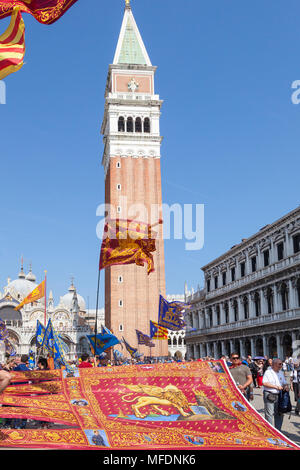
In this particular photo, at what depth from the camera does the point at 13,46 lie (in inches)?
425

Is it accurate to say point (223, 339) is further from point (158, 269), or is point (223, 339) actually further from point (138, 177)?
point (138, 177)

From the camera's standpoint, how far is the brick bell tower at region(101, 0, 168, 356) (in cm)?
5862

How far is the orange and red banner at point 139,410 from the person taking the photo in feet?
25.0

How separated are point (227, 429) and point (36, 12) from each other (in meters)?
9.21

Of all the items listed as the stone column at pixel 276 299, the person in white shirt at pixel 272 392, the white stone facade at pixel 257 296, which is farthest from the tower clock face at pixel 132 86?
the person in white shirt at pixel 272 392

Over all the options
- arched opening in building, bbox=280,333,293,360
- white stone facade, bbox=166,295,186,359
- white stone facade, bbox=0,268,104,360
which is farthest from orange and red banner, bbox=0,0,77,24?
white stone facade, bbox=166,295,186,359

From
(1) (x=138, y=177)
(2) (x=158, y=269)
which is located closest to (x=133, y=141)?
(1) (x=138, y=177)

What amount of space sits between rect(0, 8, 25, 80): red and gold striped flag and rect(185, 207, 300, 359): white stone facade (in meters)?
26.0

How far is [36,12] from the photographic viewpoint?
10.9 metres

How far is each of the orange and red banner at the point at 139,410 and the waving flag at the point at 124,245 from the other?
9.29 m

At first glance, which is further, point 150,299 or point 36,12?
point 150,299

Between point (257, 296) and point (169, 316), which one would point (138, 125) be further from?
point (169, 316)

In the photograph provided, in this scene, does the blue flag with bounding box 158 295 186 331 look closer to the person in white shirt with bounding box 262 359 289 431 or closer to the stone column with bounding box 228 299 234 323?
the stone column with bounding box 228 299 234 323

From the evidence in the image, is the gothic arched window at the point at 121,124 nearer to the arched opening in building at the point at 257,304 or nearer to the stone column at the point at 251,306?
the stone column at the point at 251,306
